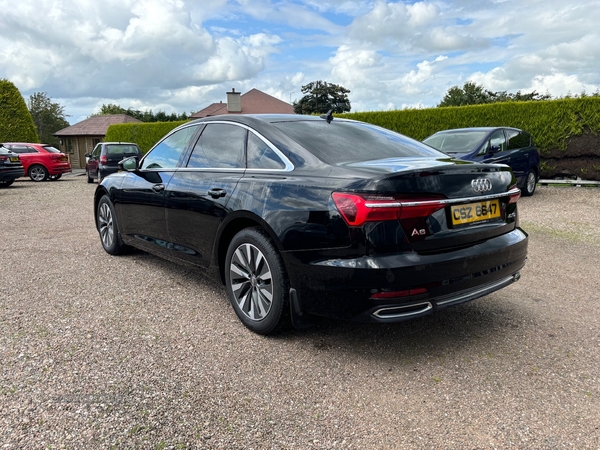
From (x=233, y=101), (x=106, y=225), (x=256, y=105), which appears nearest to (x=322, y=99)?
(x=256, y=105)

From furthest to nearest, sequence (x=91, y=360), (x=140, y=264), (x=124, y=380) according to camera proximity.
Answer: (x=140, y=264)
(x=91, y=360)
(x=124, y=380)

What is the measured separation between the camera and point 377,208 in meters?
2.65

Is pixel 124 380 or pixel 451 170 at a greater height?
pixel 451 170

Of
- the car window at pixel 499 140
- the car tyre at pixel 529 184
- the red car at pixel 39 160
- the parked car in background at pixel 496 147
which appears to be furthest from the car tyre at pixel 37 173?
the car tyre at pixel 529 184

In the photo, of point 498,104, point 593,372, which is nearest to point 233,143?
point 593,372

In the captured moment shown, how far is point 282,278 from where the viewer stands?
3.11m

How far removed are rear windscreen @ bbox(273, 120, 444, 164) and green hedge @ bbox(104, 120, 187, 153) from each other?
22480 mm

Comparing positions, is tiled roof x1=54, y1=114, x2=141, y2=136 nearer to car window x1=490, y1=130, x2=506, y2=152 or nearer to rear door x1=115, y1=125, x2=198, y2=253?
car window x1=490, y1=130, x2=506, y2=152

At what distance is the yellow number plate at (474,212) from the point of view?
289 cm

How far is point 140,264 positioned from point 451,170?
3.74 metres

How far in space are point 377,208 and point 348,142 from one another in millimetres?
1099

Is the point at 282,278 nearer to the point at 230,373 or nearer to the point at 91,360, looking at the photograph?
the point at 230,373

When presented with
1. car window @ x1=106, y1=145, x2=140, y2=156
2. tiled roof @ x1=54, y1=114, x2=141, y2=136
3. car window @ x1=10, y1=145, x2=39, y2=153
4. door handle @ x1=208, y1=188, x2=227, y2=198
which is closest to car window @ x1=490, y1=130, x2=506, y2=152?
door handle @ x1=208, y1=188, x2=227, y2=198

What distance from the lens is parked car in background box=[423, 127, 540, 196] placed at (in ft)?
31.7
